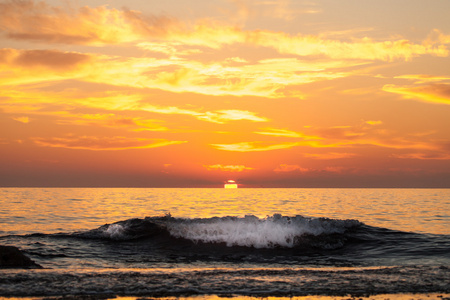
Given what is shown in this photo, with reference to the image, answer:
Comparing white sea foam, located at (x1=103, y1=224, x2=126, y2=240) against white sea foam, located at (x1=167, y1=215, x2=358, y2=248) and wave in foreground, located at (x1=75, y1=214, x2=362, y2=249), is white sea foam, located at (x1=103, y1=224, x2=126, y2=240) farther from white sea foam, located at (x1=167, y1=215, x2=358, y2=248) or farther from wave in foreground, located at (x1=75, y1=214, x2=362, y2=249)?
white sea foam, located at (x1=167, y1=215, x2=358, y2=248)

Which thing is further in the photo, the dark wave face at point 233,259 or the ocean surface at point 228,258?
the dark wave face at point 233,259

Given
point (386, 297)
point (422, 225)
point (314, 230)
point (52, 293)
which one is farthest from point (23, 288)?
point (422, 225)

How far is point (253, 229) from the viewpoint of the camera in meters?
25.0

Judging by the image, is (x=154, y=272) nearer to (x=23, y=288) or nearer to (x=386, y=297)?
(x=23, y=288)

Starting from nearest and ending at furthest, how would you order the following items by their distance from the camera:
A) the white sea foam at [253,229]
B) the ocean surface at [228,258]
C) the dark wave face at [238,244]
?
the ocean surface at [228,258] < the dark wave face at [238,244] < the white sea foam at [253,229]

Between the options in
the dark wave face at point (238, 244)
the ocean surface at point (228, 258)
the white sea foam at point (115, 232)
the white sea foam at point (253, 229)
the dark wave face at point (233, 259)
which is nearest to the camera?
the ocean surface at point (228, 258)

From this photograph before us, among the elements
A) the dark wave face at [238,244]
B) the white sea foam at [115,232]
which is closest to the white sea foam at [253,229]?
the dark wave face at [238,244]

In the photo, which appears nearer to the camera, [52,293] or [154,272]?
[52,293]

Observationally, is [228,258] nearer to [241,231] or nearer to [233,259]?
[233,259]

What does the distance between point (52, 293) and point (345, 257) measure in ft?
47.9

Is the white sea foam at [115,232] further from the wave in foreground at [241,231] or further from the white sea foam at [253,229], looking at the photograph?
the white sea foam at [253,229]

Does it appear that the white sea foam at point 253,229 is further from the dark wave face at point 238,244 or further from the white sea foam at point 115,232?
the white sea foam at point 115,232

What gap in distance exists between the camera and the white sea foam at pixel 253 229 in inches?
934

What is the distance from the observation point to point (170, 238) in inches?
998
